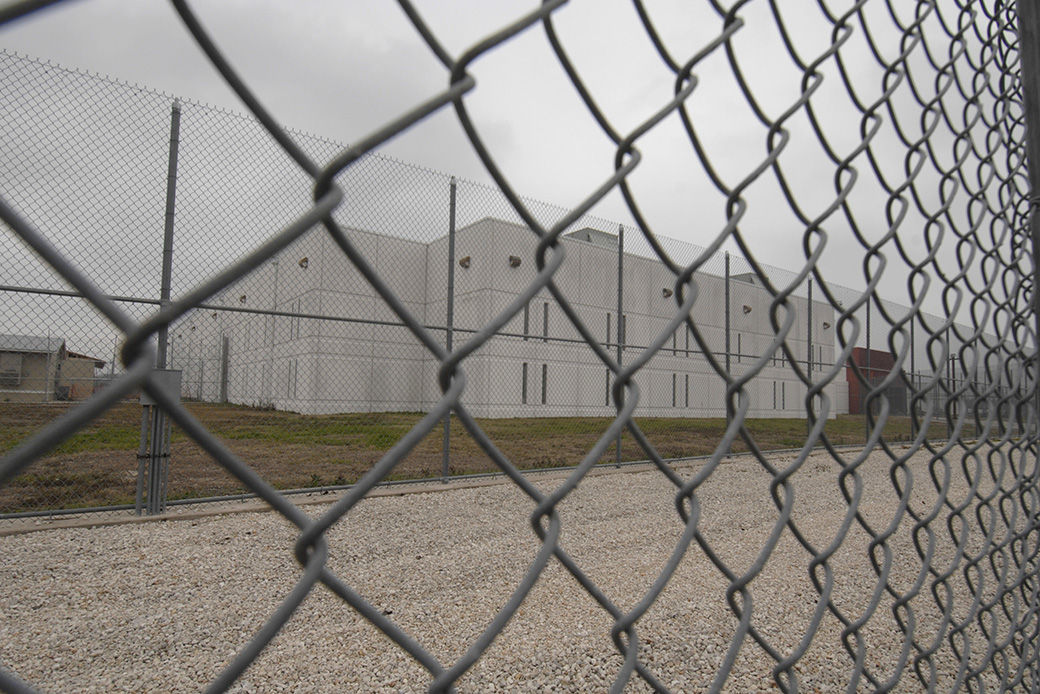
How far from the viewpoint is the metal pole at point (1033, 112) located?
5.12ft

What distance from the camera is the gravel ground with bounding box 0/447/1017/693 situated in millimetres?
2283

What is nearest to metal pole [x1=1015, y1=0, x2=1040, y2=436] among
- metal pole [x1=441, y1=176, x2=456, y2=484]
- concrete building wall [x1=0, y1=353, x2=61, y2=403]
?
metal pole [x1=441, y1=176, x2=456, y2=484]

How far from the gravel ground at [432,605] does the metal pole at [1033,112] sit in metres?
0.73

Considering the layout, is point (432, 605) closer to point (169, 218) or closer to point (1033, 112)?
point (1033, 112)

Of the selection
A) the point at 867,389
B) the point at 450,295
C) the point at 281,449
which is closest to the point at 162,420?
the point at 450,295

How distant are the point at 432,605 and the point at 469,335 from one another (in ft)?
15.2

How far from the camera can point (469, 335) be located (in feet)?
24.1

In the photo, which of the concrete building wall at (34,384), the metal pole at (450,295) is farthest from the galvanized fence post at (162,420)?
the metal pole at (450,295)

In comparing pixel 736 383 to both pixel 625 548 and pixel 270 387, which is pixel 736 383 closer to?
pixel 625 548

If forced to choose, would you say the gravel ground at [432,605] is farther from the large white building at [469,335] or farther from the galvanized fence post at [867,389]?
the large white building at [469,335]

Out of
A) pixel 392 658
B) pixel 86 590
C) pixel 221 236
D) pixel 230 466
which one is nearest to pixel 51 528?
pixel 86 590

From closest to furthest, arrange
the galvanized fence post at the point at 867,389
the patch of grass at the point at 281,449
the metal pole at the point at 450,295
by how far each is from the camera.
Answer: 1. the galvanized fence post at the point at 867,389
2. the patch of grass at the point at 281,449
3. the metal pole at the point at 450,295

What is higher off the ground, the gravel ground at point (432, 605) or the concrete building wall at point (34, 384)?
the concrete building wall at point (34, 384)

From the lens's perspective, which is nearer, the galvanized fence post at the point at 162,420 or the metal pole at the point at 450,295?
the galvanized fence post at the point at 162,420
